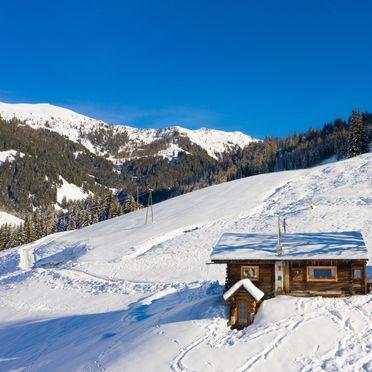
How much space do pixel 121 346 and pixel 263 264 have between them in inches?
364

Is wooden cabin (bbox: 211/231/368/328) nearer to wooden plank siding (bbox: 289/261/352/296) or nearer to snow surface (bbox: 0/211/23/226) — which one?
wooden plank siding (bbox: 289/261/352/296)

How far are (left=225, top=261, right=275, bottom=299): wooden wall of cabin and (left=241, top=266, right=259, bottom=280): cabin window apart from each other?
7.0 inches

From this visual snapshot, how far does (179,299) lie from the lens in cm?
3105

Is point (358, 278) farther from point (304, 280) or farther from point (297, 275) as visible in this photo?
point (297, 275)

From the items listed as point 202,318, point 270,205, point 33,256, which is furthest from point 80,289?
point 270,205

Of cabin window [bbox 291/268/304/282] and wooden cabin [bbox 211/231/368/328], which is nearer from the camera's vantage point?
wooden cabin [bbox 211/231/368/328]

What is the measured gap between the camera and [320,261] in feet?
81.9

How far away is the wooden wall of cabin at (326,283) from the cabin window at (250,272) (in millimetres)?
2003

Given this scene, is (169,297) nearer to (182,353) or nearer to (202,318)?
(202,318)

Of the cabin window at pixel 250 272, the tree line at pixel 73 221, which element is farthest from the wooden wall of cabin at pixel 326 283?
the tree line at pixel 73 221

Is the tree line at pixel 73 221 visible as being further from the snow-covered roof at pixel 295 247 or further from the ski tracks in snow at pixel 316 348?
the ski tracks in snow at pixel 316 348

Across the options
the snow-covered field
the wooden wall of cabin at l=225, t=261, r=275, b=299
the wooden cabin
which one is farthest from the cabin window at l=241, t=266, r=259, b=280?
the snow-covered field

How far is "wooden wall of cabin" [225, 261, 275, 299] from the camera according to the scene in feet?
82.3

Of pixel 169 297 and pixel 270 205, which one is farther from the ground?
pixel 270 205
